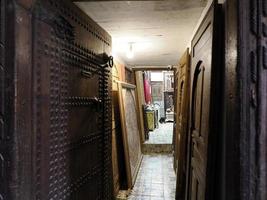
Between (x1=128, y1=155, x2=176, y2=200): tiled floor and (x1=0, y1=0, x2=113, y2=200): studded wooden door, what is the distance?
1353mm

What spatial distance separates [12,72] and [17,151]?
332mm

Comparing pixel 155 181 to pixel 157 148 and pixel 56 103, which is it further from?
pixel 56 103

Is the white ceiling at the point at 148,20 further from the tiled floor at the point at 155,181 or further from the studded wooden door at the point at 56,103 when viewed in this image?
the tiled floor at the point at 155,181

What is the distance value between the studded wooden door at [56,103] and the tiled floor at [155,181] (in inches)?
53.3

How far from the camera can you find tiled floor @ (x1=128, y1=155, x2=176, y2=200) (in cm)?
370

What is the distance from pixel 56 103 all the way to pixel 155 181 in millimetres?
3193

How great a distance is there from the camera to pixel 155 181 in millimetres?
4348

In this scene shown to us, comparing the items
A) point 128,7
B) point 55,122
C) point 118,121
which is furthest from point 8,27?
point 118,121

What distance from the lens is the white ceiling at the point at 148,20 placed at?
2127 mm

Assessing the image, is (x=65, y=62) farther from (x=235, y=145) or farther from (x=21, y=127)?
(x=235, y=145)

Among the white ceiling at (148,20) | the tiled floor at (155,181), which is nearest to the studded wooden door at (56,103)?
the white ceiling at (148,20)

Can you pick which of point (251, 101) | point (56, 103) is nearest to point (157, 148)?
point (56, 103)

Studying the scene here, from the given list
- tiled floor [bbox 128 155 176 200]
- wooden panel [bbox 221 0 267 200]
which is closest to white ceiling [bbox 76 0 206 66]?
wooden panel [bbox 221 0 267 200]

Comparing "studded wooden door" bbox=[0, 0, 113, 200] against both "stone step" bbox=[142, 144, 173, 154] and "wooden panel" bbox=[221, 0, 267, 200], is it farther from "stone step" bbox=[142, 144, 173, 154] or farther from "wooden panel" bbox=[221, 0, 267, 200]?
"stone step" bbox=[142, 144, 173, 154]
